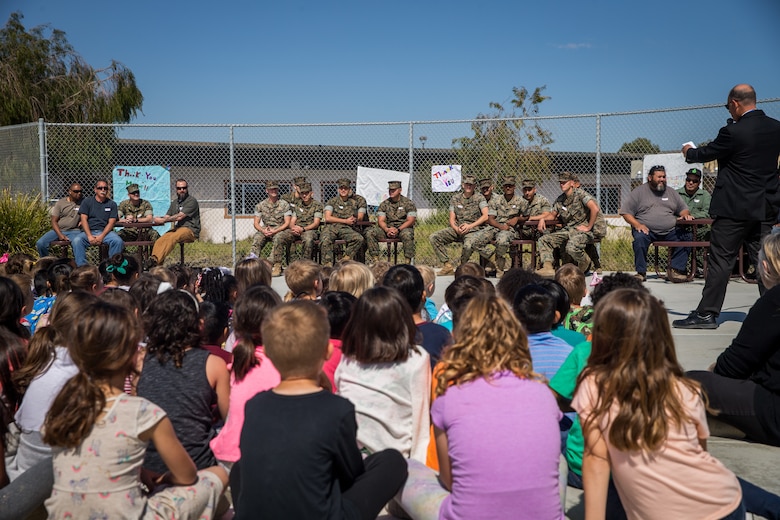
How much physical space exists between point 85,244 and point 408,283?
7.56 m

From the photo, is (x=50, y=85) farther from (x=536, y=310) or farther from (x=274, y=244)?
(x=536, y=310)

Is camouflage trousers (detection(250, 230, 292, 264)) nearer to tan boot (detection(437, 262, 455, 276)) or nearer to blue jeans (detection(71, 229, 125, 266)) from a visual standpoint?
blue jeans (detection(71, 229, 125, 266))

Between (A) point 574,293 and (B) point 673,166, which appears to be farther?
(B) point 673,166

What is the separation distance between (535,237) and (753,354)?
7.52 meters

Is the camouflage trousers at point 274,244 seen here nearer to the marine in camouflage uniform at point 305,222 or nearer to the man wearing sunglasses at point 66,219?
the marine in camouflage uniform at point 305,222

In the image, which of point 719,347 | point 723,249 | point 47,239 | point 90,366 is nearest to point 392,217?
point 47,239

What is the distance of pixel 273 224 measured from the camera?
39.1 ft

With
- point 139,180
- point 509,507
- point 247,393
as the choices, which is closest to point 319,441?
point 509,507

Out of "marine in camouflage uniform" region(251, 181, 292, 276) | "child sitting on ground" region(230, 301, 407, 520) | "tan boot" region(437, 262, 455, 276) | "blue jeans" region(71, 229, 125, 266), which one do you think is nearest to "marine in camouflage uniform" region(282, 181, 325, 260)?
"marine in camouflage uniform" region(251, 181, 292, 276)

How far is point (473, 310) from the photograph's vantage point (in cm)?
271

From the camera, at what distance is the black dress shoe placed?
20.1 ft

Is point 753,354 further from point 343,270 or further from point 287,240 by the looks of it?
point 287,240

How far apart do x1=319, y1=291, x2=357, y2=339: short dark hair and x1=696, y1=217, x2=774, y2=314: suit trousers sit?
3.60 m

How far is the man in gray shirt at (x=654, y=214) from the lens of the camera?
10.0 m
